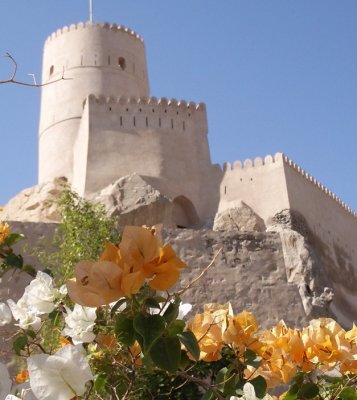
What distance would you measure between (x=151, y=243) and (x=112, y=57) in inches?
770

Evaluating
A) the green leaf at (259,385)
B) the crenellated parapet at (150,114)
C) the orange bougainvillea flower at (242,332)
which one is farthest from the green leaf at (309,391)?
the crenellated parapet at (150,114)

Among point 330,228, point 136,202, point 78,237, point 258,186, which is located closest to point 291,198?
point 258,186

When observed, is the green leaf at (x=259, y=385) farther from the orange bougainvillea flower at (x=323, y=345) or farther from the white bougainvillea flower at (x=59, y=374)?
the white bougainvillea flower at (x=59, y=374)

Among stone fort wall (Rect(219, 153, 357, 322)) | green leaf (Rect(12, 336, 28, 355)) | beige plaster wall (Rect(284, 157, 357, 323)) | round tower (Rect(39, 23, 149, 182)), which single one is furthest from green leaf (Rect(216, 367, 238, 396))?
round tower (Rect(39, 23, 149, 182))

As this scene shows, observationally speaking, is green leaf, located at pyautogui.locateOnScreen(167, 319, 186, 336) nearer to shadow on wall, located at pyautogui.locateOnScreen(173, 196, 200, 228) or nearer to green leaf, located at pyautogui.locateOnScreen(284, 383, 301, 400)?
green leaf, located at pyautogui.locateOnScreen(284, 383, 301, 400)

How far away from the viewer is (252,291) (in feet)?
29.6

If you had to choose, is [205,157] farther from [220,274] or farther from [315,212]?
[220,274]

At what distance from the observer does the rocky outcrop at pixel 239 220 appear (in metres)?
15.8

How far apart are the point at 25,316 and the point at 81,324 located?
10.2 inches

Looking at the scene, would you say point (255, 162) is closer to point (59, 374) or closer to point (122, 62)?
point (122, 62)

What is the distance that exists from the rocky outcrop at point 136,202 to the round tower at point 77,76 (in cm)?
387

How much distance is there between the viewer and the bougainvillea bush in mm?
1570

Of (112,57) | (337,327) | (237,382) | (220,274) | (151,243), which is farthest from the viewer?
(112,57)

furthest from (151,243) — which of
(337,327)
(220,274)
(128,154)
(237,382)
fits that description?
(128,154)
